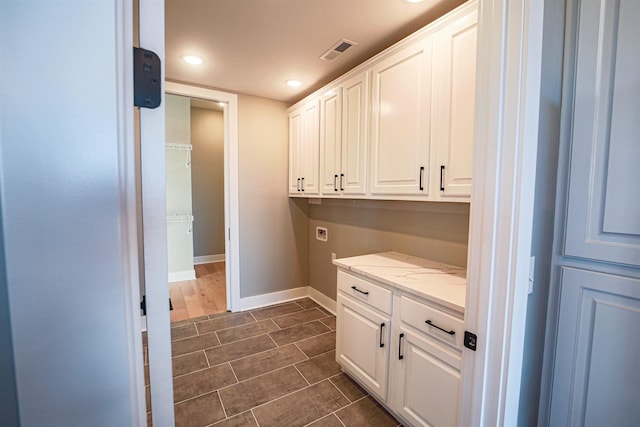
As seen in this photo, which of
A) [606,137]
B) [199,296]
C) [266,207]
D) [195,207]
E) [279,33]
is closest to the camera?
[606,137]

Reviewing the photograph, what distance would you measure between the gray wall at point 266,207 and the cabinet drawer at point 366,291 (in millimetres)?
1523

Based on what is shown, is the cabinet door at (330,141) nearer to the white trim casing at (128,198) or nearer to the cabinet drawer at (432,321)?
the cabinet drawer at (432,321)

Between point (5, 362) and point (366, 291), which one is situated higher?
point (5, 362)

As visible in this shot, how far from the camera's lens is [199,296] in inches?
143

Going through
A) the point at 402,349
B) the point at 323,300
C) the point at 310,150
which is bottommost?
the point at 323,300

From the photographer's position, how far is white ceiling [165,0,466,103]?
5.29 feet

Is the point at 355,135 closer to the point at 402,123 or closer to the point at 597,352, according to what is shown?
the point at 402,123

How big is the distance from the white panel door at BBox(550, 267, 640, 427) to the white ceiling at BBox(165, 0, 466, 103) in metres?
1.62

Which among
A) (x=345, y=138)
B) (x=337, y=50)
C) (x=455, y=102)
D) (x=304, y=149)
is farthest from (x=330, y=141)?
(x=455, y=102)

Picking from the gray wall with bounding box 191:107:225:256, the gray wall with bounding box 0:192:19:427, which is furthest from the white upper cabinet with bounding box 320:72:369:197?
the gray wall with bounding box 191:107:225:256

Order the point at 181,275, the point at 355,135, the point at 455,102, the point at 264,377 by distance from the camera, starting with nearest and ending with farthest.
Answer: the point at 455,102 → the point at 264,377 → the point at 355,135 → the point at 181,275

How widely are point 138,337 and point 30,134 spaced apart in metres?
0.30

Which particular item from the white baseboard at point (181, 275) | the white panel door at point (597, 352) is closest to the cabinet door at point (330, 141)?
the white panel door at point (597, 352)

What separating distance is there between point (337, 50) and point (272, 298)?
9.03ft
